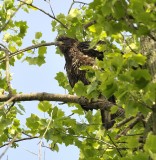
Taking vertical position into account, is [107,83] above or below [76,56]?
below

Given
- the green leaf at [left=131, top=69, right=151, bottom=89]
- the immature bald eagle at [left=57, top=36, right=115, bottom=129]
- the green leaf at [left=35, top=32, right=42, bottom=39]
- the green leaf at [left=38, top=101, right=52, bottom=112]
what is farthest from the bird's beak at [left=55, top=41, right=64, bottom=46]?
the green leaf at [left=131, top=69, right=151, bottom=89]

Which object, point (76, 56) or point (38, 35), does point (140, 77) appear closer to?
point (76, 56)

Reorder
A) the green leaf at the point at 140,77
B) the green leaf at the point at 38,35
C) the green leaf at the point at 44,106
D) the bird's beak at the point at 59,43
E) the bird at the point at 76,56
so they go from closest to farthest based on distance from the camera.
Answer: the green leaf at the point at 140,77
the green leaf at the point at 44,106
the bird's beak at the point at 59,43
the bird at the point at 76,56
the green leaf at the point at 38,35

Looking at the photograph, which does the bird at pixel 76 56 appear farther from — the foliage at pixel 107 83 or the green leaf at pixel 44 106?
the green leaf at pixel 44 106

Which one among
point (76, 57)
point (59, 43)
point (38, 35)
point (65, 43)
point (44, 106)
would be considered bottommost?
point (44, 106)

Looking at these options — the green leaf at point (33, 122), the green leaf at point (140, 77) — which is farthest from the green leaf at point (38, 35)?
the green leaf at point (140, 77)

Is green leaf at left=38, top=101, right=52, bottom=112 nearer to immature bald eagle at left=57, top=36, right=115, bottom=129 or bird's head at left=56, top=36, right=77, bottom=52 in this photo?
immature bald eagle at left=57, top=36, right=115, bottom=129

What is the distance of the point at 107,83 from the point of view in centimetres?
295

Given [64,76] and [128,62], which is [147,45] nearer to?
[128,62]

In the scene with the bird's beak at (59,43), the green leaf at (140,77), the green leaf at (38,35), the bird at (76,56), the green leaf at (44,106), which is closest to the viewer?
the green leaf at (140,77)

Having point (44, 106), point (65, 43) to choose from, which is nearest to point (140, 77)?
point (44, 106)

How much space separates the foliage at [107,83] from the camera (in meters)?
2.87

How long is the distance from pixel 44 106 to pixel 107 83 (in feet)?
4.84

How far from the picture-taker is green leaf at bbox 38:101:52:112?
14.0 ft
